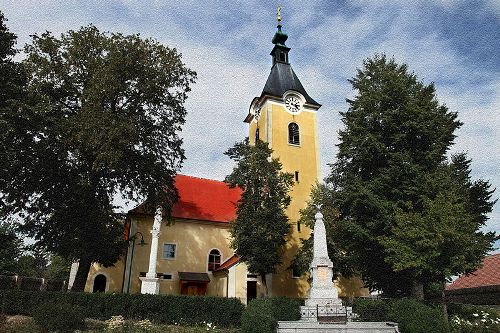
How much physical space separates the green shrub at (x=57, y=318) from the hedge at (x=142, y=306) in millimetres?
2377

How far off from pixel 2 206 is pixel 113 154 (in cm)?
724

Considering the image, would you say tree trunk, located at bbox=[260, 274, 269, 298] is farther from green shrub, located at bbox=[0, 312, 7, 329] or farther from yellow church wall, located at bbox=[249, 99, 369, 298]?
green shrub, located at bbox=[0, 312, 7, 329]

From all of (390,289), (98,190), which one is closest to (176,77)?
(98,190)

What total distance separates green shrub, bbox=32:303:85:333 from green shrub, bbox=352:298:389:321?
12.7 m

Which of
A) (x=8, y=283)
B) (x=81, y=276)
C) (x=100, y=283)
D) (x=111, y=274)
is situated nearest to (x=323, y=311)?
(x=81, y=276)

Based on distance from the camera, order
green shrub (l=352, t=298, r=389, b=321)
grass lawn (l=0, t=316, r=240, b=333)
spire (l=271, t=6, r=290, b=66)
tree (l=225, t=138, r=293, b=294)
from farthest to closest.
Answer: spire (l=271, t=6, r=290, b=66), tree (l=225, t=138, r=293, b=294), green shrub (l=352, t=298, r=389, b=321), grass lawn (l=0, t=316, r=240, b=333)

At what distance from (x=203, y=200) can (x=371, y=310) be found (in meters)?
18.0

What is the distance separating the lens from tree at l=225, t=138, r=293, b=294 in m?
23.3

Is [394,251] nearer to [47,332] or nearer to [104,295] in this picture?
[104,295]

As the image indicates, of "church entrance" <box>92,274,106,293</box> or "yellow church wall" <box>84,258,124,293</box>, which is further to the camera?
"church entrance" <box>92,274,106,293</box>

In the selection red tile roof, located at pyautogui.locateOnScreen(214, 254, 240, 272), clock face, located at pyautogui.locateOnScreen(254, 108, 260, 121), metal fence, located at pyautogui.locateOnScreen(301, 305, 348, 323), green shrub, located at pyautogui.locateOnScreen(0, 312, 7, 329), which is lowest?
green shrub, located at pyautogui.locateOnScreen(0, 312, 7, 329)

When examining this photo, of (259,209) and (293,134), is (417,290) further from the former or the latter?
(293,134)

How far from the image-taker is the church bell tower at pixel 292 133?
1168 inches

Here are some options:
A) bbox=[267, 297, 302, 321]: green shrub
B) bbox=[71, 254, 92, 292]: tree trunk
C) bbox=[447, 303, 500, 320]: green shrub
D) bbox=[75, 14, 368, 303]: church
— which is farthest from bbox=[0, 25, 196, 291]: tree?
bbox=[447, 303, 500, 320]: green shrub
